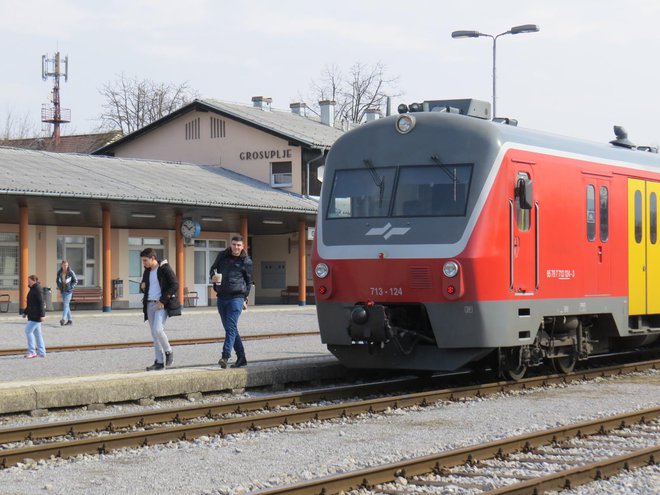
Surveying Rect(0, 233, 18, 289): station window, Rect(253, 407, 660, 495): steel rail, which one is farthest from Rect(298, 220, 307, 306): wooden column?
Rect(253, 407, 660, 495): steel rail

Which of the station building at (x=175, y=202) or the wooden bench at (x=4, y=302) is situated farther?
the wooden bench at (x=4, y=302)

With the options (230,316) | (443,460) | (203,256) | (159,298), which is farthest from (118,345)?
(203,256)

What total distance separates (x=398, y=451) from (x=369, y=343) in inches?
160

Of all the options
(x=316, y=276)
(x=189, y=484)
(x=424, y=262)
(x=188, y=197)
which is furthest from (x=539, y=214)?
(x=188, y=197)

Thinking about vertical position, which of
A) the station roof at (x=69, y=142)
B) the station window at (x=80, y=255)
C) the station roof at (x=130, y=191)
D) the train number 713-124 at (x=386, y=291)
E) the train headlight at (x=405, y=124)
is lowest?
the train number 713-124 at (x=386, y=291)

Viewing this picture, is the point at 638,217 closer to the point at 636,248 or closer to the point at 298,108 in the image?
the point at 636,248

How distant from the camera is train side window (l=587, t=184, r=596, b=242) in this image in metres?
14.8

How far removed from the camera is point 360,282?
13.4 meters

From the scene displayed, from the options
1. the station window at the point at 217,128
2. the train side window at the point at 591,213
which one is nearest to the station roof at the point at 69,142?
the station window at the point at 217,128

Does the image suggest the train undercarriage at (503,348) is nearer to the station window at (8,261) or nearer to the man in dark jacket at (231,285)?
the man in dark jacket at (231,285)

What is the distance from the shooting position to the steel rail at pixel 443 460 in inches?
291

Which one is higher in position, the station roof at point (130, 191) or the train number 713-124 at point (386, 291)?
the station roof at point (130, 191)

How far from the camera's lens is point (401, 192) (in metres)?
13.3

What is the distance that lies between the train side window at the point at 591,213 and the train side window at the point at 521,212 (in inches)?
60.5
